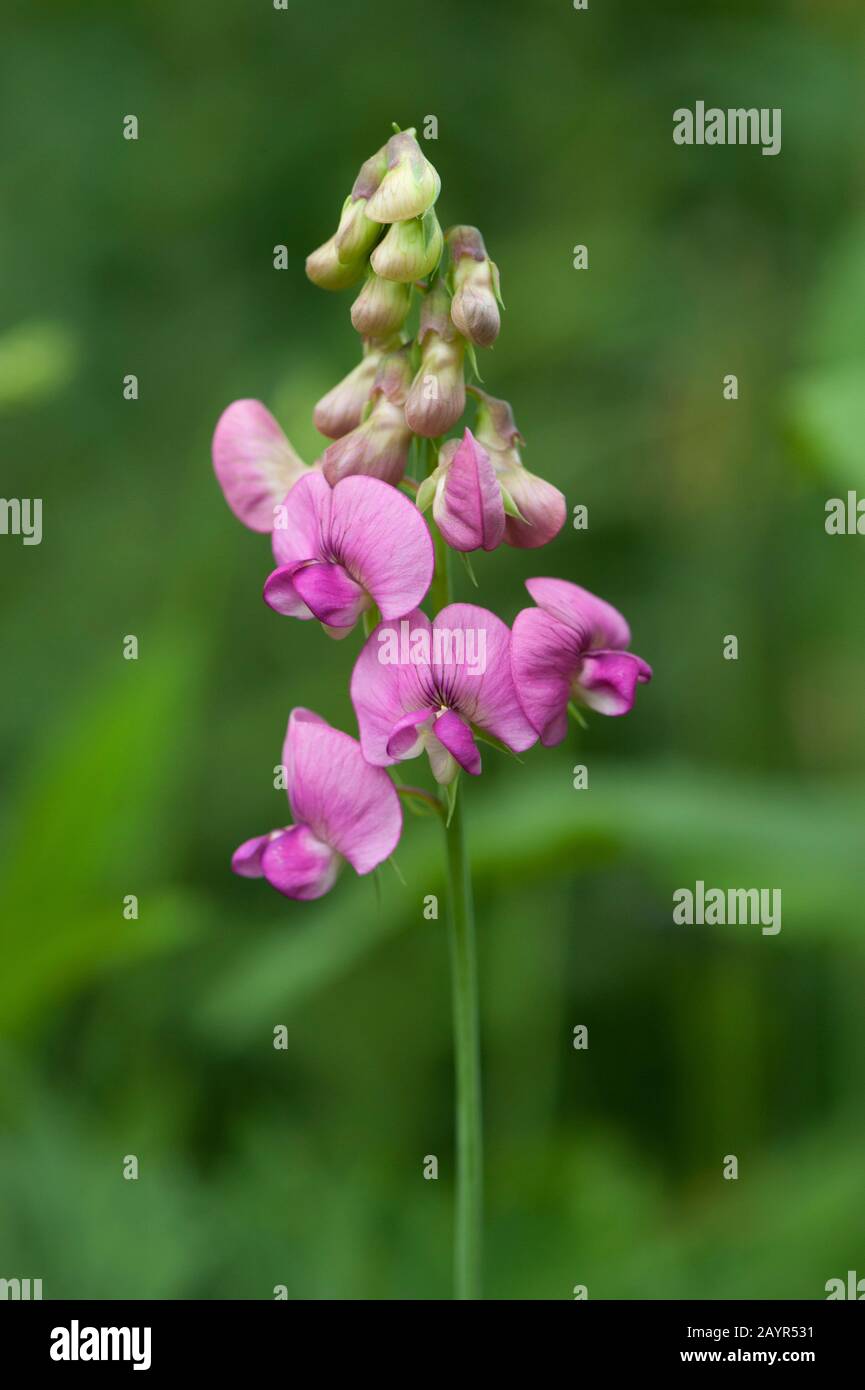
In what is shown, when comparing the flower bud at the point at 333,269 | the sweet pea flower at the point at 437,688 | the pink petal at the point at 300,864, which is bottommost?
the pink petal at the point at 300,864

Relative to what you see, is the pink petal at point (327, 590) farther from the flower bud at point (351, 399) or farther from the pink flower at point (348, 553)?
the flower bud at point (351, 399)

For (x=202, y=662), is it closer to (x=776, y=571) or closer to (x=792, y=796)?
(x=792, y=796)

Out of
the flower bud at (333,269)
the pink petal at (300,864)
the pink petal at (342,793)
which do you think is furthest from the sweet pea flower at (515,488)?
the pink petal at (300,864)

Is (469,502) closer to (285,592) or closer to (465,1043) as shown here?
(285,592)

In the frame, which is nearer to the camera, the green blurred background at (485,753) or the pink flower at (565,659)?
the pink flower at (565,659)

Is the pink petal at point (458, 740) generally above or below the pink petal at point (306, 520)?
below

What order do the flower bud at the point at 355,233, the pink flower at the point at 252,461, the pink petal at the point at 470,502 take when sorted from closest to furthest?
the pink petal at the point at 470,502 → the flower bud at the point at 355,233 → the pink flower at the point at 252,461
